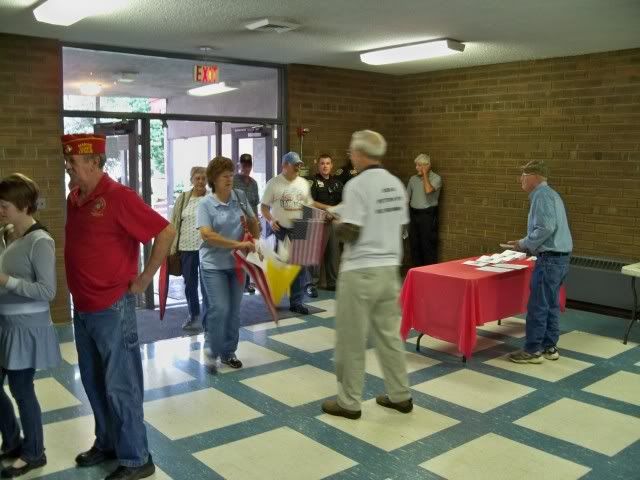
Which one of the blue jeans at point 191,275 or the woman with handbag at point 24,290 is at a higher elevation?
the woman with handbag at point 24,290

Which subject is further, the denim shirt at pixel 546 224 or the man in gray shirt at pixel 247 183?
the man in gray shirt at pixel 247 183

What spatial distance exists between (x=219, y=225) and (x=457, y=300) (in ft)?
5.97

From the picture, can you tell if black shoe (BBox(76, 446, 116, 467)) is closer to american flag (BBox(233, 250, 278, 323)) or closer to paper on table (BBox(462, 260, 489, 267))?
american flag (BBox(233, 250, 278, 323))

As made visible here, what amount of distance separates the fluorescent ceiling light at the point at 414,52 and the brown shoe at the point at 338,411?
12.5ft

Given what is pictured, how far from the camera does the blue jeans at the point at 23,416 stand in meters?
2.92

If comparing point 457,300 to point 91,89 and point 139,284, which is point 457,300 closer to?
point 139,284

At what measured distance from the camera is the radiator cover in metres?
6.43

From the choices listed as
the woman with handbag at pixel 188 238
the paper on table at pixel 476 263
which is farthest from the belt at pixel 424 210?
the woman with handbag at pixel 188 238

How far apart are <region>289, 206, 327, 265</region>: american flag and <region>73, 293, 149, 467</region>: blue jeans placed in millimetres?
2433

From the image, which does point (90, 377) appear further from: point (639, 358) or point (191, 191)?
point (639, 358)

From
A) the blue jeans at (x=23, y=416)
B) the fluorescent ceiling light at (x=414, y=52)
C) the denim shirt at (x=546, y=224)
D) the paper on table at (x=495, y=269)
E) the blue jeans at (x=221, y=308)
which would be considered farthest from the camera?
the fluorescent ceiling light at (x=414, y=52)

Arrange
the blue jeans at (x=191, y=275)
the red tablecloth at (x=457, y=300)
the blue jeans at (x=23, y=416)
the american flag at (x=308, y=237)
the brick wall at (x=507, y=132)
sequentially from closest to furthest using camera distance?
1. the blue jeans at (x=23, y=416)
2. the red tablecloth at (x=457, y=300)
3. the american flag at (x=308, y=237)
4. the blue jeans at (x=191, y=275)
5. the brick wall at (x=507, y=132)

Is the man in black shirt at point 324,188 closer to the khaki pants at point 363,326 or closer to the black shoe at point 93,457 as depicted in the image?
the khaki pants at point 363,326

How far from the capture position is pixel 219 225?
172 inches
